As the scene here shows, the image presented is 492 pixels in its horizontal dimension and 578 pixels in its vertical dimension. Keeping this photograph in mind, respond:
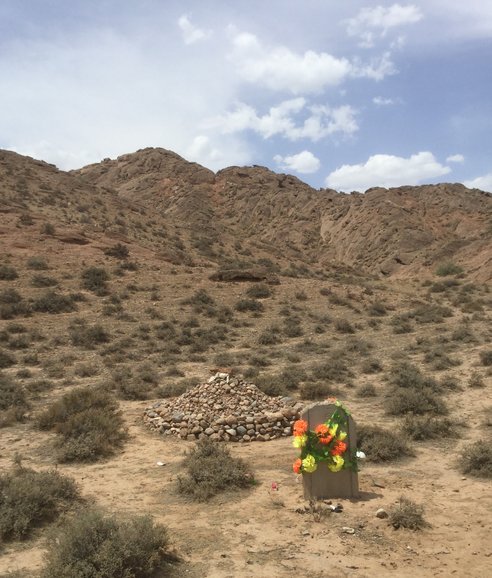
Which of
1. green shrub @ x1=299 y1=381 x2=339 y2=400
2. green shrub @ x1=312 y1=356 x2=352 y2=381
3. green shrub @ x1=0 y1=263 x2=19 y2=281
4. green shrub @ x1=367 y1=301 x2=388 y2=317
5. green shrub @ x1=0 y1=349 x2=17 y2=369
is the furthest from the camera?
green shrub @ x1=0 y1=263 x2=19 y2=281

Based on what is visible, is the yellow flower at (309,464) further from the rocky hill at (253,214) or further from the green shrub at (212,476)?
the rocky hill at (253,214)

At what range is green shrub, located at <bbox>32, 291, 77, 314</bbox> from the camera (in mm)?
22219

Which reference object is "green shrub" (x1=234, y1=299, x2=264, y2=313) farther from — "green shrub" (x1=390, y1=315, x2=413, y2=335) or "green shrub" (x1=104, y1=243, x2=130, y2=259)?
"green shrub" (x1=104, y1=243, x2=130, y2=259)

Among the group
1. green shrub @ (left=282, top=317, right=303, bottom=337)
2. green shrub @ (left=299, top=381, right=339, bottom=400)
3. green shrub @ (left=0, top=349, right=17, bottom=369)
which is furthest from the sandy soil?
green shrub @ (left=282, top=317, right=303, bottom=337)

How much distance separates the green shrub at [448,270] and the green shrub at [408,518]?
124 feet

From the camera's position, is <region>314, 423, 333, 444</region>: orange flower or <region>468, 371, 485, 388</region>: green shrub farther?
<region>468, 371, 485, 388</region>: green shrub

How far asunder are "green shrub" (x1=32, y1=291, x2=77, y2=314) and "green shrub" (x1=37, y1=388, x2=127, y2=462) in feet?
38.1

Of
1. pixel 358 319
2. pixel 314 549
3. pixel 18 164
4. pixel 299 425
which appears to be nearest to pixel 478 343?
pixel 358 319

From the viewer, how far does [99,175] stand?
7906 centimetres

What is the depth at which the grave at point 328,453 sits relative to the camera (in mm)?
6957

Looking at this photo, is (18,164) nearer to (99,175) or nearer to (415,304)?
(99,175)

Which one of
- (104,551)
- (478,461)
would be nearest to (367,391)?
(478,461)

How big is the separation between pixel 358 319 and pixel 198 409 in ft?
48.0

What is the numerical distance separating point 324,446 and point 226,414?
3.71 m
